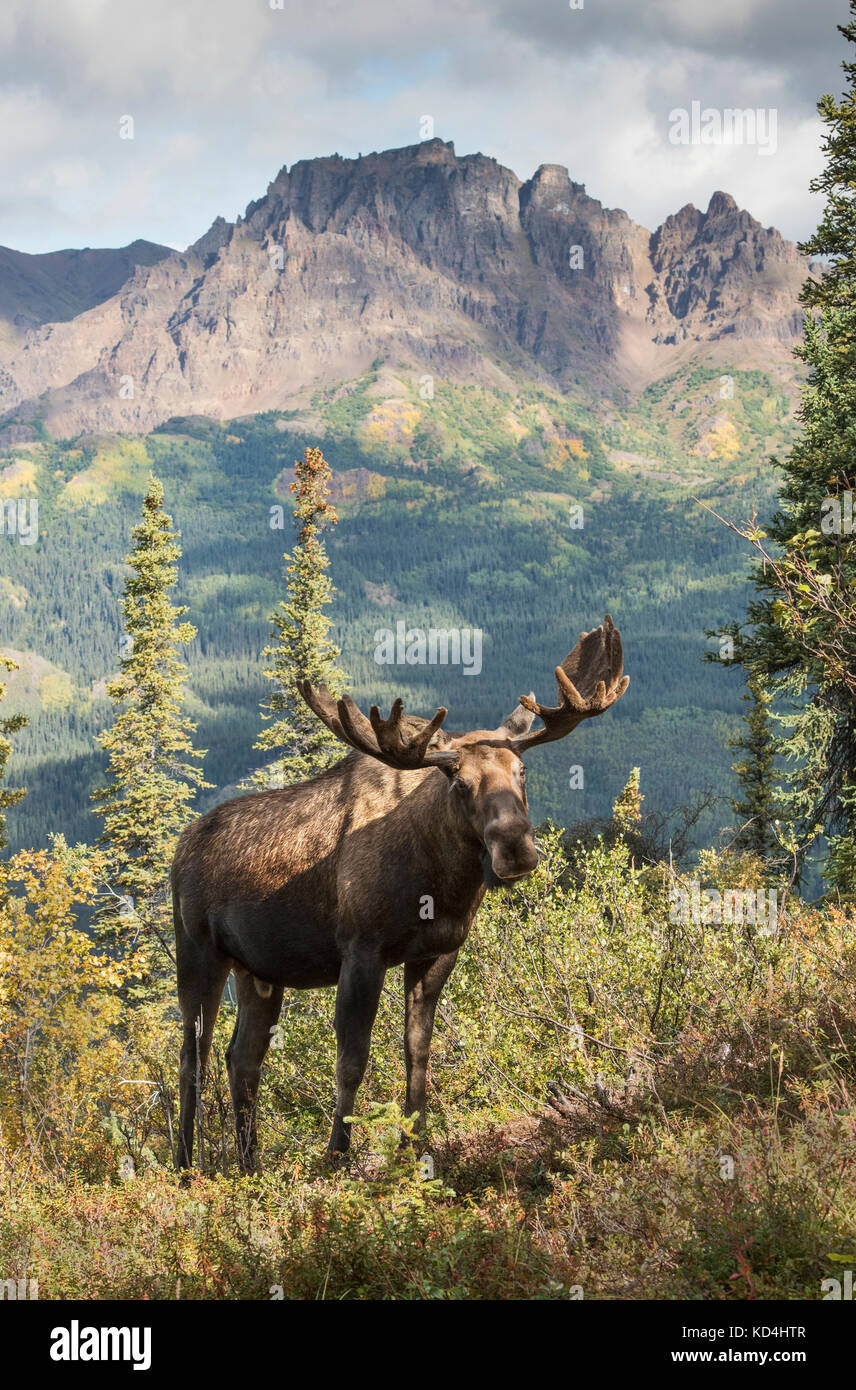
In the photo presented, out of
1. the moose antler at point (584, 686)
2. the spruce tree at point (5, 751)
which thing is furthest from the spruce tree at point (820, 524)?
the spruce tree at point (5, 751)

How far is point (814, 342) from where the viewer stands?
87.8 ft

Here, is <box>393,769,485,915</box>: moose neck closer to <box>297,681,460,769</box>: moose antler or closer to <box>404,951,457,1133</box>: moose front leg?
<box>297,681,460,769</box>: moose antler

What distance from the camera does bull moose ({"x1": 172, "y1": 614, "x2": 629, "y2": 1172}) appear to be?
7551mm

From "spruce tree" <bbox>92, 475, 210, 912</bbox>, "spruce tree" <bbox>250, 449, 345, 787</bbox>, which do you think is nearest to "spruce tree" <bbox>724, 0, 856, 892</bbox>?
"spruce tree" <bbox>250, 449, 345, 787</bbox>

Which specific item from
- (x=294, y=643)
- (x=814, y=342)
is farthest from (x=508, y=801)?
(x=294, y=643)

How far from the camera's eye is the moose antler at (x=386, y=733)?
24.4 ft

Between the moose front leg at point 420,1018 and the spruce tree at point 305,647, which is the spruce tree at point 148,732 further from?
the moose front leg at point 420,1018

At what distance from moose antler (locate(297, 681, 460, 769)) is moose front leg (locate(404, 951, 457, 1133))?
153 centimetres

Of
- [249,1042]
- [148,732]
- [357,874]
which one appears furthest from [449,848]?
[148,732]

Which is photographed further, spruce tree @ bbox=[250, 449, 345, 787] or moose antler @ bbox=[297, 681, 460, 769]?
spruce tree @ bbox=[250, 449, 345, 787]

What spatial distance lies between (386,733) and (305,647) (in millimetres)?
26819

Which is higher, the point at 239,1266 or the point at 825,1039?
the point at 825,1039
